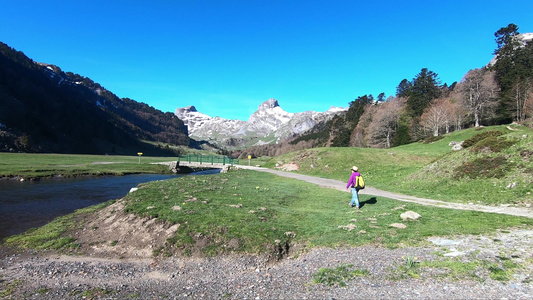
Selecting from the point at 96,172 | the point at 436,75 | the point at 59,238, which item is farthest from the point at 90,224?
the point at 436,75

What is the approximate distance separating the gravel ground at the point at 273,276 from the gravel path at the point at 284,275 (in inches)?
1.0

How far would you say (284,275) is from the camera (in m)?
8.41

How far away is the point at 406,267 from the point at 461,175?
18.9 metres

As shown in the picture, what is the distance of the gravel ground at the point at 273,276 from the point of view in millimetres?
6832

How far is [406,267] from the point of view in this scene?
26.4ft

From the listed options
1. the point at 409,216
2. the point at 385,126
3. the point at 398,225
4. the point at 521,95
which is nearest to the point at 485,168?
the point at 409,216

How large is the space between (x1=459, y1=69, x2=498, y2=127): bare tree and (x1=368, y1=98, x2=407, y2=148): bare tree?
20.2 m

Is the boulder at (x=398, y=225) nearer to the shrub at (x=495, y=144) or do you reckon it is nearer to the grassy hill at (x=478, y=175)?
the grassy hill at (x=478, y=175)

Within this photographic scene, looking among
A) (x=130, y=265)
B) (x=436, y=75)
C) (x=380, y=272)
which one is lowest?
(x=130, y=265)

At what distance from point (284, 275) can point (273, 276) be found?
Result: 37 cm

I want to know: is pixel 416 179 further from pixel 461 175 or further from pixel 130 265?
pixel 130 265

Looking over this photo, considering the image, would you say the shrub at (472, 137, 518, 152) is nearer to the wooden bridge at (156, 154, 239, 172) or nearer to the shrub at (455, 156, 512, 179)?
the shrub at (455, 156, 512, 179)

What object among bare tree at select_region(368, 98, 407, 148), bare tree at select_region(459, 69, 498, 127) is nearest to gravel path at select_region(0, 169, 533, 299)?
bare tree at select_region(459, 69, 498, 127)

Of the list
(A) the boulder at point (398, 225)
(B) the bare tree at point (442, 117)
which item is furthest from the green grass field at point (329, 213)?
(B) the bare tree at point (442, 117)
